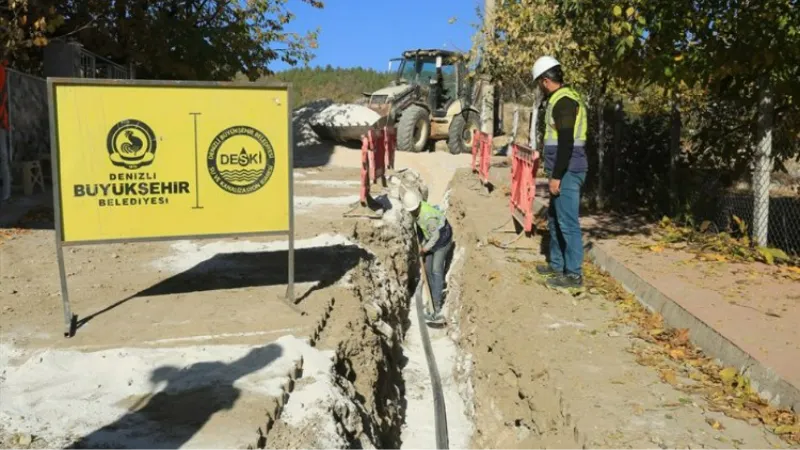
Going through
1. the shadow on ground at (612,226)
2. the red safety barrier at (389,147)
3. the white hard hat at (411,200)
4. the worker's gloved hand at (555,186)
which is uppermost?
the red safety barrier at (389,147)

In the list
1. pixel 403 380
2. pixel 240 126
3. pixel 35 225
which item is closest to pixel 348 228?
pixel 403 380

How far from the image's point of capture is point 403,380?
6.89 metres

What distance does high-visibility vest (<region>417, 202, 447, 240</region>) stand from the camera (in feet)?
28.8

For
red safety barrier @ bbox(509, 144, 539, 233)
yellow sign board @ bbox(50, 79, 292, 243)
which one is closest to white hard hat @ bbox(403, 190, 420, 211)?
red safety barrier @ bbox(509, 144, 539, 233)

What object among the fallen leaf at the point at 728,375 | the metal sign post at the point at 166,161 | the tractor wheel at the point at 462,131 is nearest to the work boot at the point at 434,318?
the metal sign post at the point at 166,161

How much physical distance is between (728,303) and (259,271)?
4209mm

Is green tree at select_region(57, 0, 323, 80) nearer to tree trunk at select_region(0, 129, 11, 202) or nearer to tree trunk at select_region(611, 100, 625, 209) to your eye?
tree trunk at select_region(0, 129, 11, 202)

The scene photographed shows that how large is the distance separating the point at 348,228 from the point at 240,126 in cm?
361

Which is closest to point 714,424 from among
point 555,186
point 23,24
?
point 555,186

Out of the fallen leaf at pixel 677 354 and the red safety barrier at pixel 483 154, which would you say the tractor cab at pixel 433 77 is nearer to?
the red safety barrier at pixel 483 154

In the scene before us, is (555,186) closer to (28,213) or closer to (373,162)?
(373,162)

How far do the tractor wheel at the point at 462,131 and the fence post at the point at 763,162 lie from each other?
1352 cm

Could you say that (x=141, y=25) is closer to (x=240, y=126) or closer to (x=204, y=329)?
(x=240, y=126)

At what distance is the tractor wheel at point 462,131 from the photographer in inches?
827
